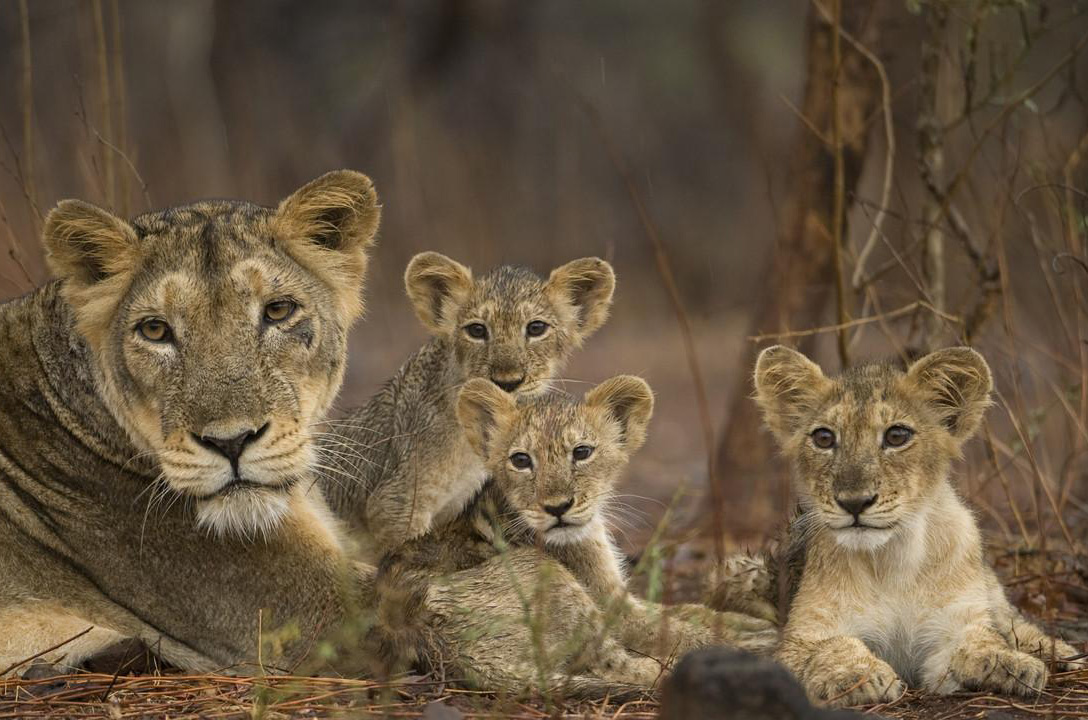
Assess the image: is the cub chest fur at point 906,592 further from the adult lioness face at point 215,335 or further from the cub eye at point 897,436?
the adult lioness face at point 215,335

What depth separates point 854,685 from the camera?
438cm

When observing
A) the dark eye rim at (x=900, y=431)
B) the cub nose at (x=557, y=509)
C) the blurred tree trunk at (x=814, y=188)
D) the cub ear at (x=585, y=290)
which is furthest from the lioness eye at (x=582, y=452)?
the blurred tree trunk at (x=814, y=188)

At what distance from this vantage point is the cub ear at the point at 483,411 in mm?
5520

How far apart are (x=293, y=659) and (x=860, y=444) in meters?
2.11

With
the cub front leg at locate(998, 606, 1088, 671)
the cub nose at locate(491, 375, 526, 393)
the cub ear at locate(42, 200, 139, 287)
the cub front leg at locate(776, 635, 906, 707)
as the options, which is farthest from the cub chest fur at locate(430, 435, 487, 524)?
the cub front leg at locate(998, 606, 1088, 671)

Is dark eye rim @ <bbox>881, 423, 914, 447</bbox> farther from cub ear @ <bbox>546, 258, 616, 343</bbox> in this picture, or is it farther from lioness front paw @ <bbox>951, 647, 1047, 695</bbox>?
cub ear @ <bbox>546, 258, 616, 343</bbox>

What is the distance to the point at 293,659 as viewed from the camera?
15.8 feet

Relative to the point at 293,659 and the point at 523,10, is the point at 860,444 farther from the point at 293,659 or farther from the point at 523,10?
the point at 523,10

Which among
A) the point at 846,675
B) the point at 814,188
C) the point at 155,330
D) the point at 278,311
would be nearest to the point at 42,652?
the point at 155,330

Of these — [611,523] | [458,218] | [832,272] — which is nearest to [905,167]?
[458,218]

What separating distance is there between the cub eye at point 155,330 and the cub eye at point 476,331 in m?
1.81

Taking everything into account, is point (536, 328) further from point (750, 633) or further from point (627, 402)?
point (750, 633)

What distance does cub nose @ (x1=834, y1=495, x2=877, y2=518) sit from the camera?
461 centimetres

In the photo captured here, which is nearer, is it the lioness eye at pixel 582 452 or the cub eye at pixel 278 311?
the cub eye at pixel 278 311
